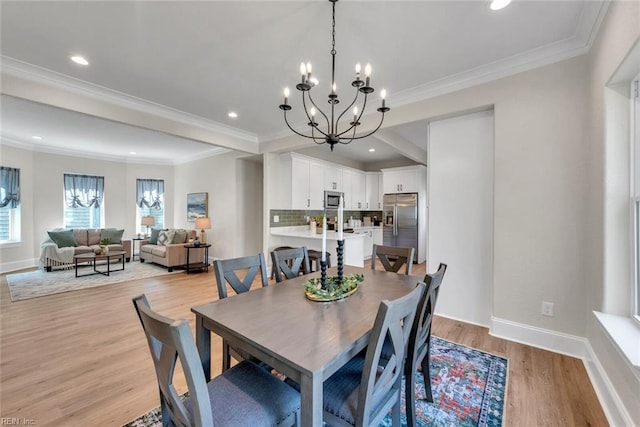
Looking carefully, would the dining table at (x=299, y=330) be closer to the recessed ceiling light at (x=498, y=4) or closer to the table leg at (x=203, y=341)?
the table leg at (x=203, y=341)

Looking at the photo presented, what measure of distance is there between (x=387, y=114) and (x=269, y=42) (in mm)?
1711

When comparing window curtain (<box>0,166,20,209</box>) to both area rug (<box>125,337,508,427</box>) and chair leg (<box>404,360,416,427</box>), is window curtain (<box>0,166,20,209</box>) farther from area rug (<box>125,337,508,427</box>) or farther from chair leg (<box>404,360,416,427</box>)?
chair leg (<box>404,360,416,427</box>)

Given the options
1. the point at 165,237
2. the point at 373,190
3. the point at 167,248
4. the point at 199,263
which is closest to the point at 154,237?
the point at 165,237

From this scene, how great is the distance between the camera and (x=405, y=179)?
6.59m

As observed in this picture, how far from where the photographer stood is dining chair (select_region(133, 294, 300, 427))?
87 centimetres

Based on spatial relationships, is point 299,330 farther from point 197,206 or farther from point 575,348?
point 197,206

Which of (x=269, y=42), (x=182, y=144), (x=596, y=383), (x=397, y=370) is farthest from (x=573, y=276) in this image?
(x=182, y=144)

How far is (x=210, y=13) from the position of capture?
1992 millimetres

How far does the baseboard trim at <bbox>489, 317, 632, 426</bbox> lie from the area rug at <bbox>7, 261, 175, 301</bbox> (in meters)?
5.84

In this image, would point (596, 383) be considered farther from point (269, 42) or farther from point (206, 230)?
point (206, 230)

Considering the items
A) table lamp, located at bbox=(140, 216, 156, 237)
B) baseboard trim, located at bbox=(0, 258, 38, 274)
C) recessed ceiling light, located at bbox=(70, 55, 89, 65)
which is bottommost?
baseboard trim, located at bbox=(0, 258, 38, 274)

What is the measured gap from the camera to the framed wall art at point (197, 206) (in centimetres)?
684

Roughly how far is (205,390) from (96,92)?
3754mm

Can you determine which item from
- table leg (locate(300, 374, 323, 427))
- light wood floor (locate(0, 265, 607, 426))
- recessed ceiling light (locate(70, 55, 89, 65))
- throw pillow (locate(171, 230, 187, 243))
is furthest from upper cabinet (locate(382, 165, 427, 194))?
table leg (locate(300, 374, 323, 427))
